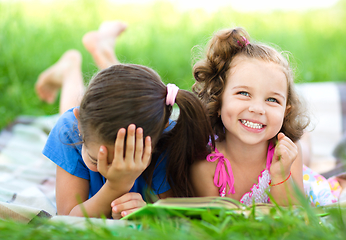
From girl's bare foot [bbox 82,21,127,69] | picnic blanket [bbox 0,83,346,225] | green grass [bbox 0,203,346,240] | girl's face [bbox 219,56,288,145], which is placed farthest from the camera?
girl's bare foot [bbox 82,21,127,69]

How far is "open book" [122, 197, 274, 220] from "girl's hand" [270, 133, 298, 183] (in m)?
0.43

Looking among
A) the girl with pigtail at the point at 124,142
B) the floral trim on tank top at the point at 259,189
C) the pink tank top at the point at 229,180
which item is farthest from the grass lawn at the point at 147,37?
the floral trim on tank top at the point at 259,189

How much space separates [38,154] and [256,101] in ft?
6.08

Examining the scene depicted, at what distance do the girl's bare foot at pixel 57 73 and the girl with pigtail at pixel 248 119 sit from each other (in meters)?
1.55

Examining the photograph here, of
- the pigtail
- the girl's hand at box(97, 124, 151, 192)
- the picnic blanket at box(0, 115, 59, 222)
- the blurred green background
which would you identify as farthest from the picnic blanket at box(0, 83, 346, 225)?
the pigtail

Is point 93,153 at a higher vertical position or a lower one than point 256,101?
lower

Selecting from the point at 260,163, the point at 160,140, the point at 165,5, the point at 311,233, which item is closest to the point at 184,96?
the point at 160,140

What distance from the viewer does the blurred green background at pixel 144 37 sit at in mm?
3990

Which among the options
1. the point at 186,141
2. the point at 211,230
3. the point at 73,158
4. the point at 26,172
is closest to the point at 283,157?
the point at 186,141

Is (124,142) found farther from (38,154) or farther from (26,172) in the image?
(38,154)

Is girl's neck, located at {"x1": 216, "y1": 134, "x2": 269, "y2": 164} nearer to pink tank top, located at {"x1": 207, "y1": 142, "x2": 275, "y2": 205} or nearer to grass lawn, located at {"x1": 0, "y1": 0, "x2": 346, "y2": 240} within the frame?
pink tank top, located at {"x1": 207, "y1": 142, "x2": 275, "y2": 205}

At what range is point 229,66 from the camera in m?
1.73

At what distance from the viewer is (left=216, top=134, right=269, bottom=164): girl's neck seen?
1.76 meters

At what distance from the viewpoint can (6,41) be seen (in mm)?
4102
